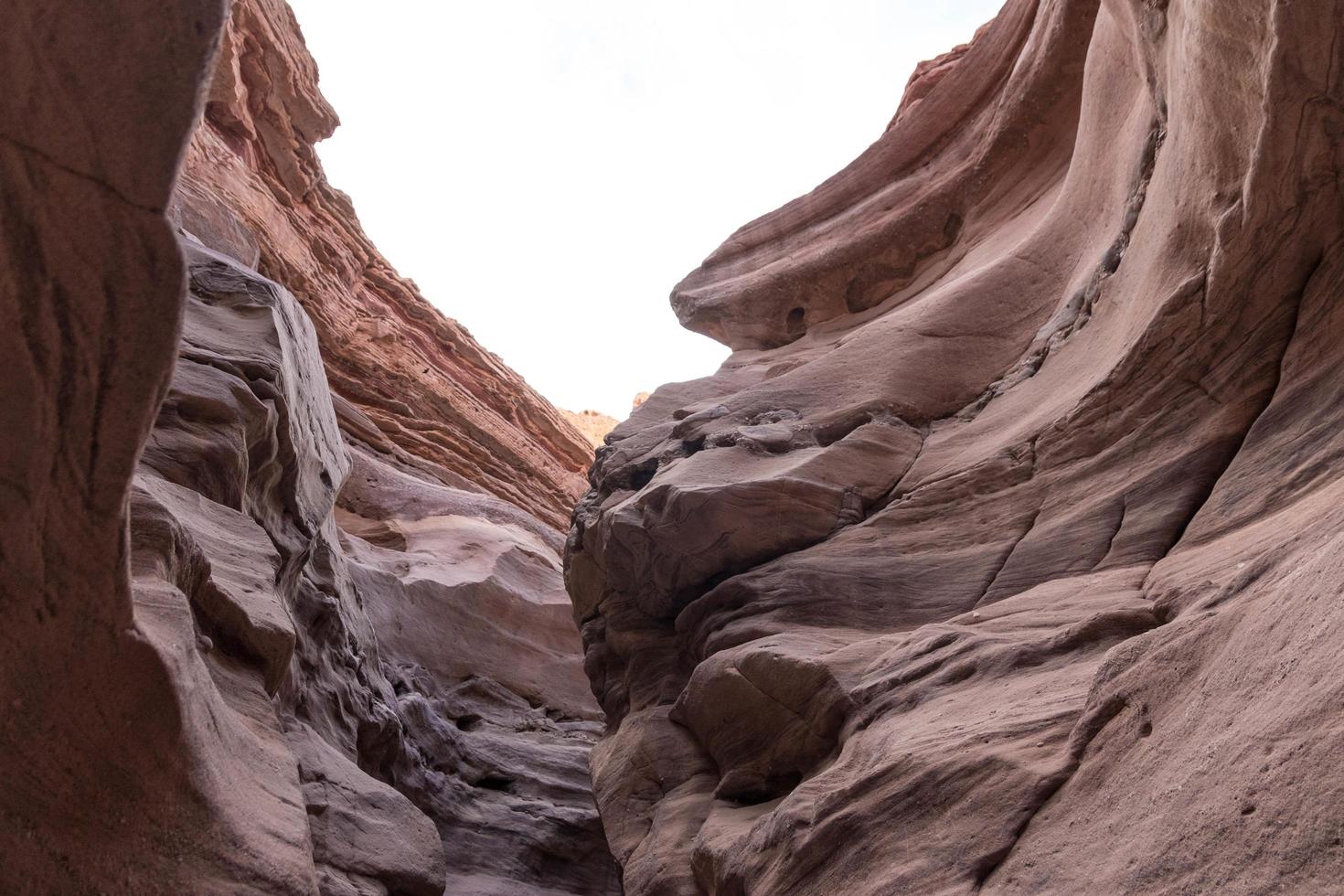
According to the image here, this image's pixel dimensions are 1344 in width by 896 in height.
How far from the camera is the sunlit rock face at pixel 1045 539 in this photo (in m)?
4.01

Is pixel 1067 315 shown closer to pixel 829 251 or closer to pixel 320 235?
pixel 829 251

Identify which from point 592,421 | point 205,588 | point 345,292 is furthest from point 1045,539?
point 592,421

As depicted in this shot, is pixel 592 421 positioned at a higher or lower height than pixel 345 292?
higher

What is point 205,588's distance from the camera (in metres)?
5.75

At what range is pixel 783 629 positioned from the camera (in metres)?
7.70

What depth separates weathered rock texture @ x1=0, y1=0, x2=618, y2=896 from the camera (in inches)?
120

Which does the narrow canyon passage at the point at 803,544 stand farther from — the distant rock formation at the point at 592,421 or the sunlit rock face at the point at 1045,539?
the distant rock formation at the point at 592,421

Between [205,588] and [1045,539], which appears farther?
[1045,539]

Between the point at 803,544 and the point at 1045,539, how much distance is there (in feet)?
7.14

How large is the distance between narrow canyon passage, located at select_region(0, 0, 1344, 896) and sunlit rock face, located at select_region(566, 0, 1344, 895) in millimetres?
29

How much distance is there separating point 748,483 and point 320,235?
1576 centimetres

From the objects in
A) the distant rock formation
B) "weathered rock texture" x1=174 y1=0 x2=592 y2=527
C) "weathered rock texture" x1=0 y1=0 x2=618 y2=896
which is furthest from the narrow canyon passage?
the distant rock formation

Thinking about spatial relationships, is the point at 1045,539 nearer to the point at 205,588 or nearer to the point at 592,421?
the point at 205,588

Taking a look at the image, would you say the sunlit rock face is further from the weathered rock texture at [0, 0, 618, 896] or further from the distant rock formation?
the distant rock formation
